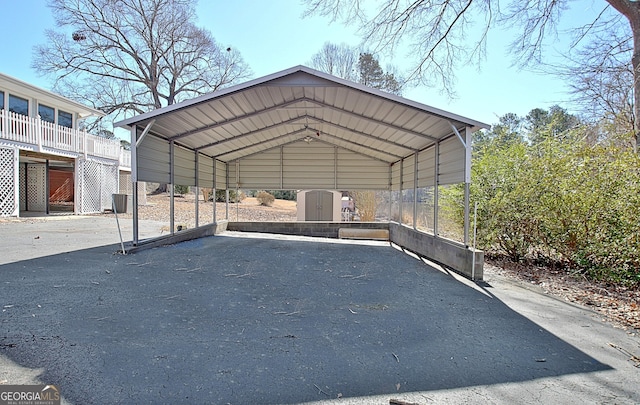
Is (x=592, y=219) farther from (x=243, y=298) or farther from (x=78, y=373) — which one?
(x=78, y=373)

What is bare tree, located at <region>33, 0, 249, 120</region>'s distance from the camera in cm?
2031

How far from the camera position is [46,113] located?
13742 mm

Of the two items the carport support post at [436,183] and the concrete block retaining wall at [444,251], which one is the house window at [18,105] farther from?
the carport support post at [436,183]

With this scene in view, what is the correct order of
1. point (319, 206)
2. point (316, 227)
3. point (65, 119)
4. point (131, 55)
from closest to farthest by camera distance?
1. point (316, 227)
2. point (319, 206)
3. point (65, 119)
4. point (131, 55)

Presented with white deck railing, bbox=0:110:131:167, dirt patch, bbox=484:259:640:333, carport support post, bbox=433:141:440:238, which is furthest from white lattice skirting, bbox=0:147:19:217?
dirt patch, bbox=484:259:640:333

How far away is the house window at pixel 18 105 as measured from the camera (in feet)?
40.3

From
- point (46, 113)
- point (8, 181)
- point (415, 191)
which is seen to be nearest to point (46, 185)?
point (46, 113)

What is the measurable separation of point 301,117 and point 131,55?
1950 centimetres

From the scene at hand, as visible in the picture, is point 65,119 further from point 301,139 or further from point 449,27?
point 449,27

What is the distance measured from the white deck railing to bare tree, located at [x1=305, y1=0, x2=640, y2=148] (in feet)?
35.5

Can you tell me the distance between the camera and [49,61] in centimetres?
2048

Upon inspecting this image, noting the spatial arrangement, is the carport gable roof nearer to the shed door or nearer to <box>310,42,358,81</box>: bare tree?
the shed door

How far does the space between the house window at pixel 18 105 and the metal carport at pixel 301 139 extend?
804 centimetres

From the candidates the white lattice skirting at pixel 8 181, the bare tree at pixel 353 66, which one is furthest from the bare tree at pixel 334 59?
the white lattice skirting at pixel 8 181
